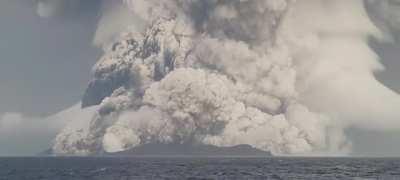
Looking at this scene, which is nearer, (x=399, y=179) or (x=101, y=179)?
(x=399, y=179)

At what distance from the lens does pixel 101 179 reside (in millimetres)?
136125

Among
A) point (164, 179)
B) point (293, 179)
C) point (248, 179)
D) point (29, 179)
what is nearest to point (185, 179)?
point (164, 179)

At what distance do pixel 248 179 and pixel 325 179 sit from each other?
17.1 meters

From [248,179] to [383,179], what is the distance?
29499 millimetres

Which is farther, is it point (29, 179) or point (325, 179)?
point (29, 179)

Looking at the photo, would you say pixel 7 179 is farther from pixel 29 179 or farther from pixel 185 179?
pixel 185 179

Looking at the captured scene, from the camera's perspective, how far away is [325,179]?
426ft

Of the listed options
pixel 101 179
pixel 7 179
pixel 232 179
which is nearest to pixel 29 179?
pixel 7 179

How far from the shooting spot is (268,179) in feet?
432

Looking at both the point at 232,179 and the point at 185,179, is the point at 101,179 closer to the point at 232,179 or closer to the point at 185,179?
the point at 185,179

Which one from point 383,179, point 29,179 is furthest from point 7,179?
point 383,179

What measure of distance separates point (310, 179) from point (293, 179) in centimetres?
383

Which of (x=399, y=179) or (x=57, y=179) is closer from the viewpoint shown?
(x=399, y=179)

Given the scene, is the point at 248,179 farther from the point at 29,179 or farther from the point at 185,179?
the point at 29,179
